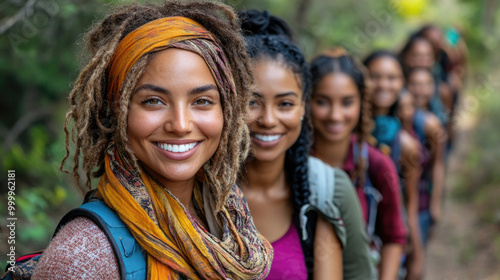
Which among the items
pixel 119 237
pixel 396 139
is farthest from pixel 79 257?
pixel 396 139

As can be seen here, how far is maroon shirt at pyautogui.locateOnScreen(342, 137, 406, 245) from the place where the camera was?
3.26m

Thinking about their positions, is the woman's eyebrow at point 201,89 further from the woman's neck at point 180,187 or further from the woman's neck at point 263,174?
the woman's neck at point 263,174

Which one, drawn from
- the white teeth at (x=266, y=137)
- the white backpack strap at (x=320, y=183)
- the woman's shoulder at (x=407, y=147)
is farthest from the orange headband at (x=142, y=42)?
the woman's shoulder at (x=407, y=147)

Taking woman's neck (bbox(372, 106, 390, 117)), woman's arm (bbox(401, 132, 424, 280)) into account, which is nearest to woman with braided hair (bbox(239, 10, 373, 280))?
woman's arm (bbox(401, 132, 424, 280))

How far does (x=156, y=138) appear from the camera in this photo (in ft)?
5.52

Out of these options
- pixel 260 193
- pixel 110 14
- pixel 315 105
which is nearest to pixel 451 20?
pixel 315 105

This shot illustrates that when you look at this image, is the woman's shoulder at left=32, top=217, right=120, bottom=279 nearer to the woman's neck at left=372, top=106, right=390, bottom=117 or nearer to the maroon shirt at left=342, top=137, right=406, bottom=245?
the maroon shirt at left=342, top=137, right=406, bottom=245

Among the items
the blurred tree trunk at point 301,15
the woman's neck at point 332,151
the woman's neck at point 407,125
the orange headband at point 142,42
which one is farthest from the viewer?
the blurred tree trunk at point 301,15

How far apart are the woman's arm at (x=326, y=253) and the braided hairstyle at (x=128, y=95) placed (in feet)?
2.20

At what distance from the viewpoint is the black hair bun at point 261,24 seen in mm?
2588

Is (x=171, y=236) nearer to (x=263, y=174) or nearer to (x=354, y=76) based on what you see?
(x=263, y=174)

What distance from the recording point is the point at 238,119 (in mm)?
1922

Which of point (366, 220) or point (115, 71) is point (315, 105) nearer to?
point (366, 220)

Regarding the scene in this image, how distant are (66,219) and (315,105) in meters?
2.13
